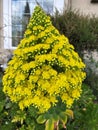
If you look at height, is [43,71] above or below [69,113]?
above

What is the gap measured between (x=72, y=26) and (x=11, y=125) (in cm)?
189

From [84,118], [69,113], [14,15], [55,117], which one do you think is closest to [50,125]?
[55,117]

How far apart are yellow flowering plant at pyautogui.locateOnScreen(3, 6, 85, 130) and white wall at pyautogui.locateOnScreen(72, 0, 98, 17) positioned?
3.74 metres

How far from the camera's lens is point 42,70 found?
296cm

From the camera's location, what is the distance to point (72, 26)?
4.77 meters

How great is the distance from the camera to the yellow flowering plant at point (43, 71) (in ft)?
9.66

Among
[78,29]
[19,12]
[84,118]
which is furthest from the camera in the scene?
[19,12]

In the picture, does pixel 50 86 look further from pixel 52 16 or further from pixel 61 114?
→ pixel 52 16

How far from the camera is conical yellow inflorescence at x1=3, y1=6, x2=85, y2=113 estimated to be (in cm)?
295

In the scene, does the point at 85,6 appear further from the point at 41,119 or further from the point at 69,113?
the point at 41,119

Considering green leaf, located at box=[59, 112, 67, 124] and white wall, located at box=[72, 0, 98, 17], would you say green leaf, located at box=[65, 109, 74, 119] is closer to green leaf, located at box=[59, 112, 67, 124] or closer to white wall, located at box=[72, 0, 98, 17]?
green leaf, located at box=[59, 112, 67, 124]

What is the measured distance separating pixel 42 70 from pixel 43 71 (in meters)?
0.02

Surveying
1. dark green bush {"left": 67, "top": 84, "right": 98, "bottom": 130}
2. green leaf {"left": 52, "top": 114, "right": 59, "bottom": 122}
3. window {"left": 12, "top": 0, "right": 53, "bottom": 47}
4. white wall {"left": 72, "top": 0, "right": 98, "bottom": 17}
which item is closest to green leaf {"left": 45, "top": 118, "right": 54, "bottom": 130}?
green leaf {"left": 52, "top": 114, "right": 59, "bottom": 122}

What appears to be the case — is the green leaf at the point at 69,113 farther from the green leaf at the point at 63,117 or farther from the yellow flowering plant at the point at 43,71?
the yellow flowering plant at the point at 43,71
